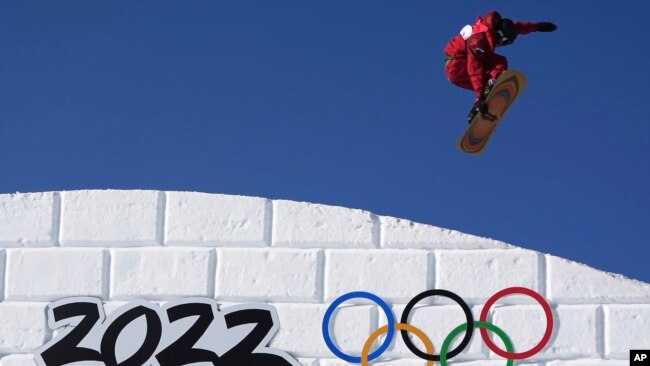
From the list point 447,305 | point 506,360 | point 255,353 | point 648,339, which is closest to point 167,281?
point 255,353

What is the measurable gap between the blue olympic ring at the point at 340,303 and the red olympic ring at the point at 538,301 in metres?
0.28

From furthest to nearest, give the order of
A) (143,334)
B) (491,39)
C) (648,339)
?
(491,39) < (143,334) < (648,339)

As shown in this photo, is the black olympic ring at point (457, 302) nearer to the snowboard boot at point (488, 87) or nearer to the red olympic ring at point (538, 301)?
the red olympic ring at point (538, 301)

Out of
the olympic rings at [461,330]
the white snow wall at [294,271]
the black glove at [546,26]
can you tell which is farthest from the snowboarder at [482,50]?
the olympic rings at [461,330]

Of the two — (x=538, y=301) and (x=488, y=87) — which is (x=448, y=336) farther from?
(x=488, y=87)

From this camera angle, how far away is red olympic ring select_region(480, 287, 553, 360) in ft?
8.58

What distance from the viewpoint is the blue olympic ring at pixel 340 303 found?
2672mm

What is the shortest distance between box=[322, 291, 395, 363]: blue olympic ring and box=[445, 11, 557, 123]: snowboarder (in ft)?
3.35

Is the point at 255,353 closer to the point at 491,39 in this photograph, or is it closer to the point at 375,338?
the point at 375,338

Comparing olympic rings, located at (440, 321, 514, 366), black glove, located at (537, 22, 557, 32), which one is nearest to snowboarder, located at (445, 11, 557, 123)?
black glove, located at (537, 22, 557, 32)

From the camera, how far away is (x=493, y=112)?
3.40m

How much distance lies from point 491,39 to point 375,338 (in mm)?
1284

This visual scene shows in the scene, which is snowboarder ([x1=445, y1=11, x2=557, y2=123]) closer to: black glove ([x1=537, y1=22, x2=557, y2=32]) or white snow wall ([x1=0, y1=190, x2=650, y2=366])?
black glove ([x1=537, y1=22, x2=557, y2=32])

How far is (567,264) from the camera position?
2.66 meters
